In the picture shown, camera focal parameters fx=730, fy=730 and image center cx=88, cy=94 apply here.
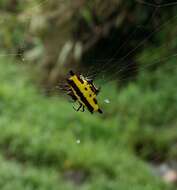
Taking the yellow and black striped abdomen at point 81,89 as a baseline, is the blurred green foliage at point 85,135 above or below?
above

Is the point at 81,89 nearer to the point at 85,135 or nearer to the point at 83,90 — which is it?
the point at 83,90

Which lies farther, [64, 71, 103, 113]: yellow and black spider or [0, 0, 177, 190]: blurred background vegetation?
[0, 0, 177, 190]: blurred background vegetation

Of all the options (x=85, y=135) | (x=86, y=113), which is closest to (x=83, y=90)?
(x=85, y=135)

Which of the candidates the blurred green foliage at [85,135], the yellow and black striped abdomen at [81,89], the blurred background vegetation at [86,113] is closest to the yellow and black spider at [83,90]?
the yellow and black striped abdomen at [81,89]

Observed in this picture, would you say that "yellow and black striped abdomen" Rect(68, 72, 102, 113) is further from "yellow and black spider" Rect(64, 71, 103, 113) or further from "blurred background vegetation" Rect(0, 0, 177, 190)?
"blurred background vegetation" Rect(0, 0, 177, 190)

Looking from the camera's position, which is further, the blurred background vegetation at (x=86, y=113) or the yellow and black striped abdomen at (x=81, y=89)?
the blurred background vegetation at (x=86, y=113)

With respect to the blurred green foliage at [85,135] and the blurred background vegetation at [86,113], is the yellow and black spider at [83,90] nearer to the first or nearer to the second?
the blurred background vegetation at [86,113]

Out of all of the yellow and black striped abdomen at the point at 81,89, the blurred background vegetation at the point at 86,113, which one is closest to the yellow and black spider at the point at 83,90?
the yellow and black striped abdomen at the point at 81,89

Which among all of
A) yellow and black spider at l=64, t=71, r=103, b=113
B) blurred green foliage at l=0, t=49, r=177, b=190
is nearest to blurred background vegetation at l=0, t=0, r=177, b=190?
blurred green foliage at l=0, t=49, r=177, b=190

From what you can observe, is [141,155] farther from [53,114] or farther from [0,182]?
[0,182]
